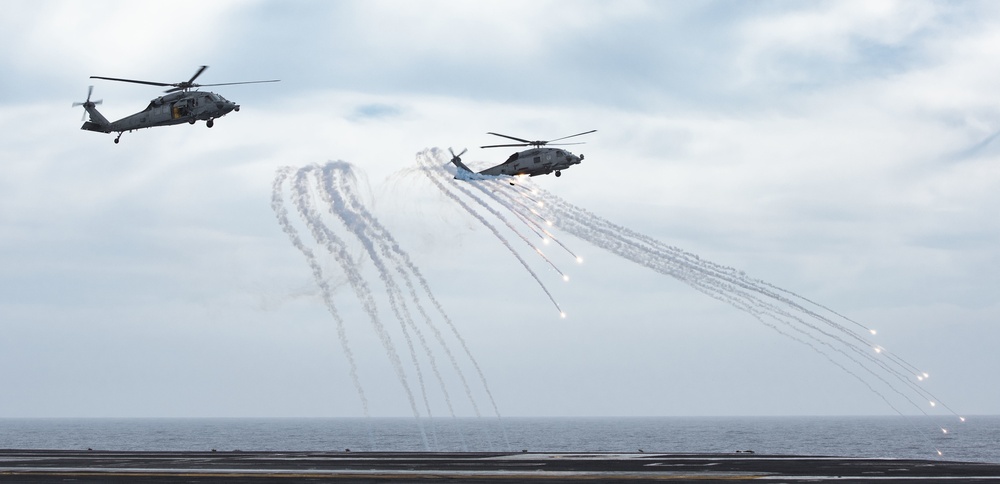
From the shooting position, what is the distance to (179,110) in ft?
207

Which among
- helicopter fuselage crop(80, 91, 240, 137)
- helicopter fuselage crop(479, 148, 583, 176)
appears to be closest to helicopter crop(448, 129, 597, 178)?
helicopter fuselage crop(479, 148, 583, 176)

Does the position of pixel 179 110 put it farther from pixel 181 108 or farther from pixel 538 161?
pixel 538 161

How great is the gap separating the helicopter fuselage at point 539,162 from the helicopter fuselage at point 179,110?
19.4 meters

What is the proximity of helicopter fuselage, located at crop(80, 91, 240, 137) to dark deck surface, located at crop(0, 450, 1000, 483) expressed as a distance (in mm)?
22648

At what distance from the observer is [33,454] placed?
7056 cm

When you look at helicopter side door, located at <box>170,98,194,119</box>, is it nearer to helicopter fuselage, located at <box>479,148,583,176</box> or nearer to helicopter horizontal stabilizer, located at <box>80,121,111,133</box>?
helicopter horizontal stabilizer, located at <box>80,121,111,133</box>

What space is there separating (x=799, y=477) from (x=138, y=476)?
3273 centimetres

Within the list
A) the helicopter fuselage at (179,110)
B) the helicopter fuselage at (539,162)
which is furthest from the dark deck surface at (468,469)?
the helicopter fuselage at (179,110)

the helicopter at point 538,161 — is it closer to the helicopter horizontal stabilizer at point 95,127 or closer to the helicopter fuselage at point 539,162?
the helicopter fuselage at point 539,162

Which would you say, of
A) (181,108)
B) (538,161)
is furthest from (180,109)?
(538,161)

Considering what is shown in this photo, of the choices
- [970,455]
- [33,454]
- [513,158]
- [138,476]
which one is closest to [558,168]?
[513,158]

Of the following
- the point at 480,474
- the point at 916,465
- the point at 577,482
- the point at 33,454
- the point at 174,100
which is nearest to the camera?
the point at 577,482

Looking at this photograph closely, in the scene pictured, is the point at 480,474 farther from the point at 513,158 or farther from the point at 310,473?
the point at 513,158

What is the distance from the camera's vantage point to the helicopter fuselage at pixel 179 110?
6231 centimetres
